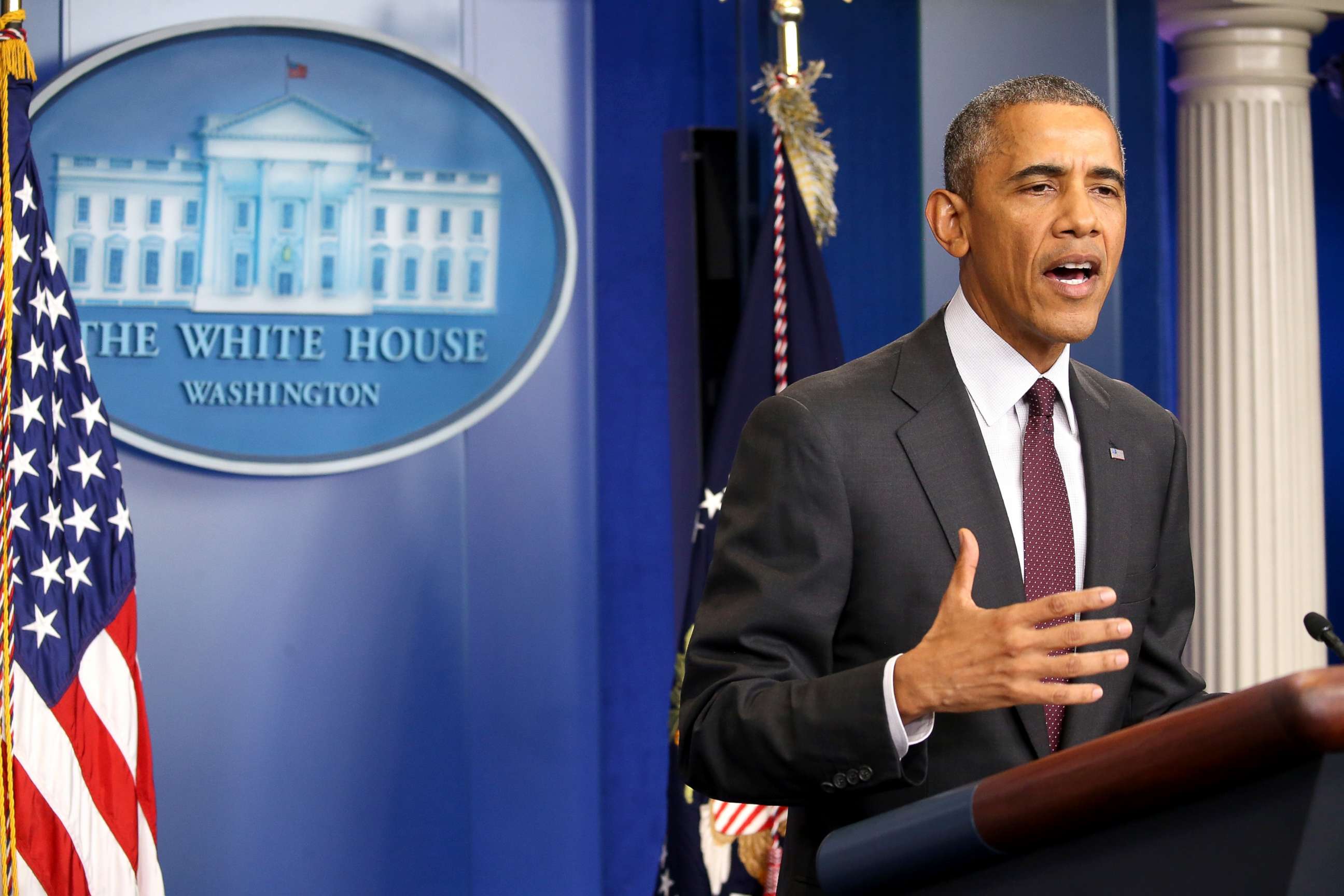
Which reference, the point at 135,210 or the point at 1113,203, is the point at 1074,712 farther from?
the point at 135,210

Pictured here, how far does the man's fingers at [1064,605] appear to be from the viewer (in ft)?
3.26

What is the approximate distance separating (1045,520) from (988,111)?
44 centimetres

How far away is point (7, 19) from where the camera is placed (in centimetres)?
225

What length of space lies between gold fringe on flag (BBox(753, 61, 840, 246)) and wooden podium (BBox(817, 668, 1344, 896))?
2.03 metres

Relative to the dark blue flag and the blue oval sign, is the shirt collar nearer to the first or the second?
the dark blue flag

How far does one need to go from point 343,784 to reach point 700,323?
1.22 meters

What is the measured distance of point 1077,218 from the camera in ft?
4.55

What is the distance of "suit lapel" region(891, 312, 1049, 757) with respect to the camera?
4.37ft

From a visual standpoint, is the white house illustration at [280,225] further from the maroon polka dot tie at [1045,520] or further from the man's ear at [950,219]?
the maroon polka dot tie at [1045,520]

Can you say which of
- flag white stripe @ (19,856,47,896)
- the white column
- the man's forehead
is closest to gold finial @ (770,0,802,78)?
the white column

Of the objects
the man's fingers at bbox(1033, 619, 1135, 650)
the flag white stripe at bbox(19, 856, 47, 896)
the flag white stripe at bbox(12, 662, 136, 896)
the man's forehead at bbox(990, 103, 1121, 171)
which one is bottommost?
the flag white stripe at bbox(19, 856, 47, 896)

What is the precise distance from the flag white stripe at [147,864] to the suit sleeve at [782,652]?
1378mm

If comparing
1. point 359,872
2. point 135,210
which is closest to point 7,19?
point 135,210

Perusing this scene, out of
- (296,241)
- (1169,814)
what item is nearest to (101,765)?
→ (296,241)
